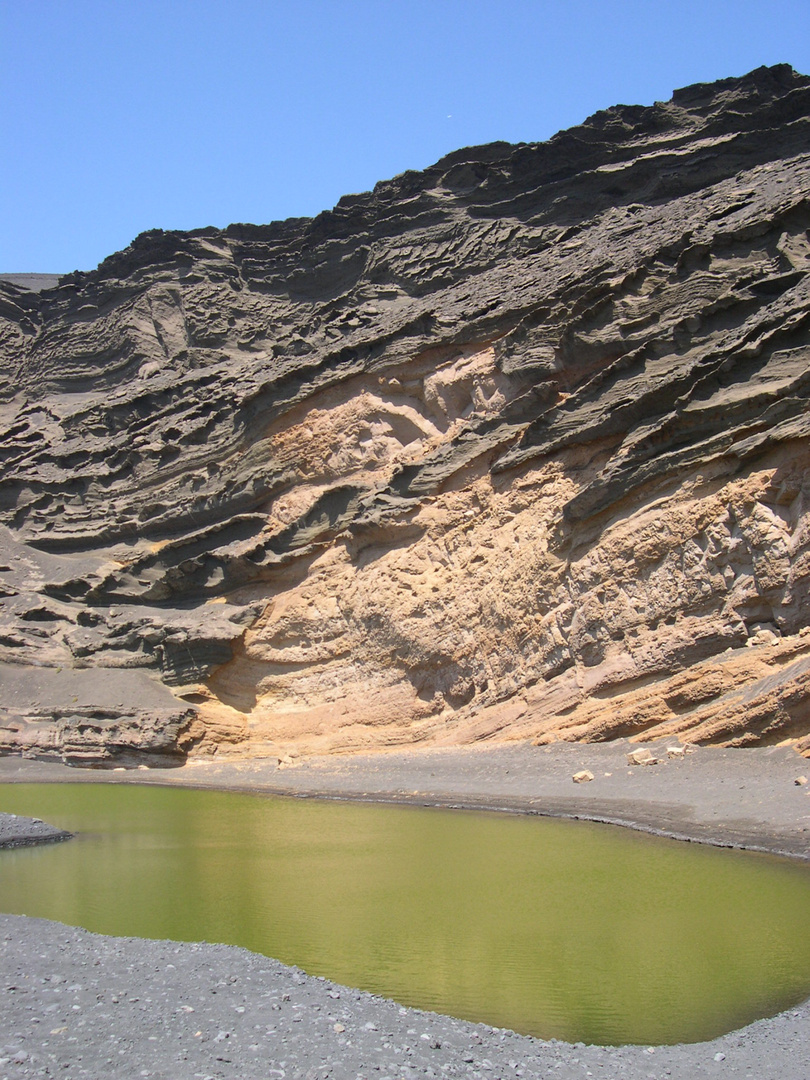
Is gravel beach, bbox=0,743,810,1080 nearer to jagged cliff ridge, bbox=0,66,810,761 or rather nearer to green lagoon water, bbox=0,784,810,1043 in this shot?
green lagoon water, bbox=0,784,810,1043

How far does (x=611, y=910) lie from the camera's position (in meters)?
10.7

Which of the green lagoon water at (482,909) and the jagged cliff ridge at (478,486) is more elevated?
the jagged cliff ridge at (478,486)

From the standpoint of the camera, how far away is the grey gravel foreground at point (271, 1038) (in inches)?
241

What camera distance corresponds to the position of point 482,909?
10.9 m

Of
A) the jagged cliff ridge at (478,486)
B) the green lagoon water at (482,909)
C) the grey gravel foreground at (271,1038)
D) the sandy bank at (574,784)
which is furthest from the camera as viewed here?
the jagged cliff ridge at (478,486)

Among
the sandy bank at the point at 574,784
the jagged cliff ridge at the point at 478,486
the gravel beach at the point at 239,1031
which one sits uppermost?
the jagged cliff ridge at the point at 478,486

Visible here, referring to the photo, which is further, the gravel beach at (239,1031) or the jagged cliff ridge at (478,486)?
the jagged cliff ridge at (478,486)

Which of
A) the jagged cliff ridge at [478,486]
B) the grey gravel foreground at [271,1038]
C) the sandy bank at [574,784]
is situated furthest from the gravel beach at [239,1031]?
the jagged cliff ridge at [478,486]

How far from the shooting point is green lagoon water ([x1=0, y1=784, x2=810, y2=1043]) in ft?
26.5

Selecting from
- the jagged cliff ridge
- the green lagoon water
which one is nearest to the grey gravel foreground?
the green lagoon water

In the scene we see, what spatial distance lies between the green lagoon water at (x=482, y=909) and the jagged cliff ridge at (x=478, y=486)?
499cm

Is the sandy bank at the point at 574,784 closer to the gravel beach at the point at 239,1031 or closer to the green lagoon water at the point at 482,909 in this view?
the green lagoon water at the point at 482,909

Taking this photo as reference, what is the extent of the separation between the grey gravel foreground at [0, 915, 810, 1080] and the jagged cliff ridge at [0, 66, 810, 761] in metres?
10.2

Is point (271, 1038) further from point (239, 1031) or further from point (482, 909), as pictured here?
point (482, 909)
